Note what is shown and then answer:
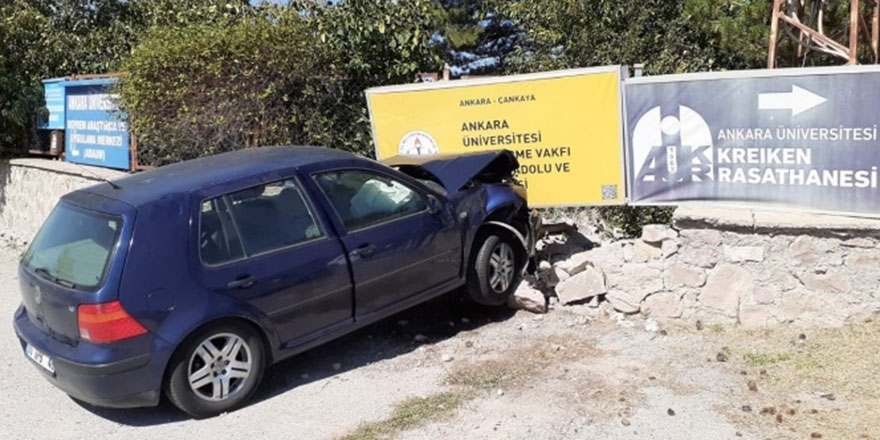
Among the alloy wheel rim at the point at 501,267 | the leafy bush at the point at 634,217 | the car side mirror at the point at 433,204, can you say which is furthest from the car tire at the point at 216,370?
the leafy bush at the point at 634,217

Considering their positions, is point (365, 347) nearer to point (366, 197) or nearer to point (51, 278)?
point (366, 197)

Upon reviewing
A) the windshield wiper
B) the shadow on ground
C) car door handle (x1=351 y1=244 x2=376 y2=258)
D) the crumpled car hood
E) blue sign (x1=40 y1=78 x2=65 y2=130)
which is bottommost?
the shadow on ground

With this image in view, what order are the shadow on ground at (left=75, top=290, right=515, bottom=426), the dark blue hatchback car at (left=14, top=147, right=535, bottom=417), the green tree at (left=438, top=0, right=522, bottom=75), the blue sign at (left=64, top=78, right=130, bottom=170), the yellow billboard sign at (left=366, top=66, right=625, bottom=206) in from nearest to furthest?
1. the dark blue hatchback car at (left=14, top=147, right=535, bottom=417)
2. the shadow on ground at (left=75, top=290, right=515, bottom=426)
3. the yellow billboard sign at (left=366, top=66, right=625, bottom=206)
4. the blue sign at (left=64, top=78, right=130, bottom=170)
5. the green tree at (left=438, top=0, right=522, bottom=75)

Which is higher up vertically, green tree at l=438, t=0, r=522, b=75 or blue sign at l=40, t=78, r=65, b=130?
green tree at l=438, t=0, r=522, b=75

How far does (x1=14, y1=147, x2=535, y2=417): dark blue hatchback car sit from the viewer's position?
495cm

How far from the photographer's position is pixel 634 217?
817cm

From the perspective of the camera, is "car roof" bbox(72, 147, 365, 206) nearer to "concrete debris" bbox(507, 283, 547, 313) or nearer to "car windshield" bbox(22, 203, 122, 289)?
"car windshield" bbox(22, 203, 122, 289)

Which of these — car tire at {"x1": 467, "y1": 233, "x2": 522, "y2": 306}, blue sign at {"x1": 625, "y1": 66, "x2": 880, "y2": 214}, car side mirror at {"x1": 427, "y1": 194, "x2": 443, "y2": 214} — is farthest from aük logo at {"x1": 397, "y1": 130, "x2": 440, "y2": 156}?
blue sign at {"x1": 625, "y1": 66, "x2": 880, "y2": 214}

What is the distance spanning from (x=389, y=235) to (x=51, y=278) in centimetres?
226

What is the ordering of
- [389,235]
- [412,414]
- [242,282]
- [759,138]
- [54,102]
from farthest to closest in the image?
[54,102] < [759,138] < [389,235] < [242,282] < [412,414]

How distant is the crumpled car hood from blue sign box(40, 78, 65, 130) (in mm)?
7344

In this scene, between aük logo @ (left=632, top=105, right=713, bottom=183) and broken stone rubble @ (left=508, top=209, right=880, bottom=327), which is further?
aük logo @ (left=632, top=105, right=713, bottom=183)

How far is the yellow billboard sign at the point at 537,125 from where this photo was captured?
7039 millimetres

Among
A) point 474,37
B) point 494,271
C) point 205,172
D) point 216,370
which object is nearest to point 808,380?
point 494,271
